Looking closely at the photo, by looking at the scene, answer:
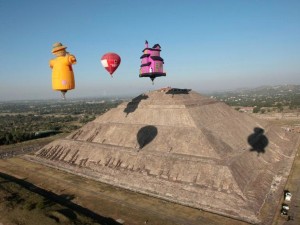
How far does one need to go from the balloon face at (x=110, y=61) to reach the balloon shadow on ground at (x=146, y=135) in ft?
55.7

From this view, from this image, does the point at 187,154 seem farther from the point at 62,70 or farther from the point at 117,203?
the point at 62,70

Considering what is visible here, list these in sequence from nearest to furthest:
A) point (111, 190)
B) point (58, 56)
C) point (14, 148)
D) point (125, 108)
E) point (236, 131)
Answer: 1. point (58, 56)
2. point (111, 190)
3. point (236, 131)
4. point (125, 108)
5. point (14, 148)

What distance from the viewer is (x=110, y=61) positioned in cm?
3719

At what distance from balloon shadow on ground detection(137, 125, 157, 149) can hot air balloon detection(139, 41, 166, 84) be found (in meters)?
12.4

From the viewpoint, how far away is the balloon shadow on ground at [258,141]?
5006 centimetres

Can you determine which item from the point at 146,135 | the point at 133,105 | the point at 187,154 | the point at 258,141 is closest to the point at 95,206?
the point at 187,154

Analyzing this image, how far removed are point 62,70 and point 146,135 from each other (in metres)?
26.0

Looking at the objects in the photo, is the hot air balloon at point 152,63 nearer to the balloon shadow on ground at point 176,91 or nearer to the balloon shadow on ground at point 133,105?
the balloon shadow on ground at point 176,91

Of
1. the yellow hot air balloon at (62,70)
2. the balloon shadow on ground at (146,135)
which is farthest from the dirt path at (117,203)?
the yellow hot air balloon at (62,70)

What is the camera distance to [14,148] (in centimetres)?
7462

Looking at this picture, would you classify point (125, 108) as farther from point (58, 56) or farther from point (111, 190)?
point (58, 56)

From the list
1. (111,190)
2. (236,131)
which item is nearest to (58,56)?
(111,190)

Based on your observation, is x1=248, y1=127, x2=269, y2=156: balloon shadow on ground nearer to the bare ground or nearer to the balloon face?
the bare ground

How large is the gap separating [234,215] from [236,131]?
2476 centimetres
